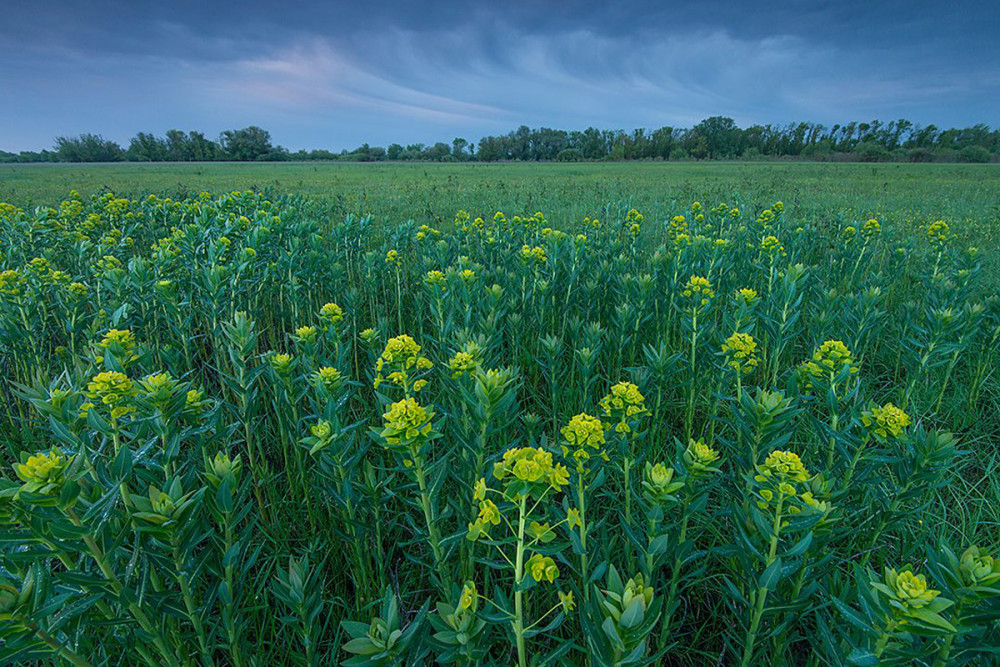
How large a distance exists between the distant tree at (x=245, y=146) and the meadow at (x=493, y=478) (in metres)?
84.7

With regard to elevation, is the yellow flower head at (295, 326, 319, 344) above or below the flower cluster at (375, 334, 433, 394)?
below

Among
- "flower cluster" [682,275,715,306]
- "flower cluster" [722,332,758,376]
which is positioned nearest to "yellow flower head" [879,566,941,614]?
"flower cluster" [722,332,758,376]

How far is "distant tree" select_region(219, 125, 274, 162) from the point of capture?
76.4 metres

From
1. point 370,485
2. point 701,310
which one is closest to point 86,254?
point 370,485

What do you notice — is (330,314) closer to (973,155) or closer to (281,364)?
(281,364)

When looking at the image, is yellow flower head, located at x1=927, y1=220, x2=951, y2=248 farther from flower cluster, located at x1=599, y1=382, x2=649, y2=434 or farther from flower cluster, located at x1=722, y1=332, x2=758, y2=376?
flower cluster, located at x1=599, y1=382, x2=649, y2=434

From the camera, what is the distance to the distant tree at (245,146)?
76.4m

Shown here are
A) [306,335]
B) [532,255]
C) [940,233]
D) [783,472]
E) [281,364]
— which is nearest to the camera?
[783,472]

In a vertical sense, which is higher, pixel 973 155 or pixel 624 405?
pixel 973 155

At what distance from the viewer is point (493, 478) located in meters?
1.48

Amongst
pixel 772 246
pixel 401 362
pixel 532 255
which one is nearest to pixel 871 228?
pixel 772 246

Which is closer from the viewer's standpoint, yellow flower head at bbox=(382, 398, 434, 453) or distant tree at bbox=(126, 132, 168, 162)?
yellow flower head at bbox=(382, 398, 434, 453)

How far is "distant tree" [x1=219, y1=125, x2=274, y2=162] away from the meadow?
84.7m

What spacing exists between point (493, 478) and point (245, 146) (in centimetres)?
9154
